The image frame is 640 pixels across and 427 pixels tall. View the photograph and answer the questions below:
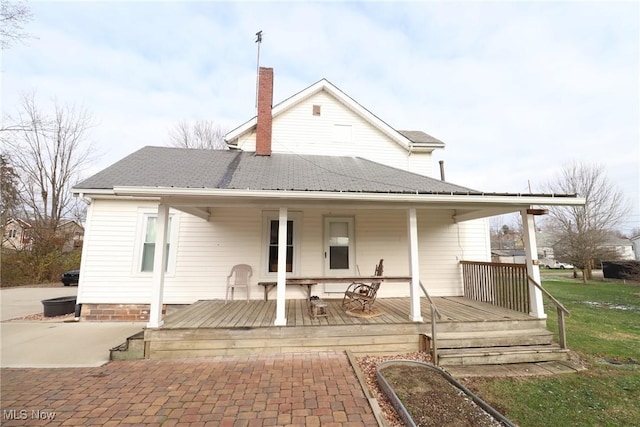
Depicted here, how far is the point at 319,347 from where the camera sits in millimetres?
4441

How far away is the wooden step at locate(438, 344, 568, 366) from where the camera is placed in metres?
4.22

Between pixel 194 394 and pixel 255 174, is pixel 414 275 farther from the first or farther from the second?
pixel 255 174

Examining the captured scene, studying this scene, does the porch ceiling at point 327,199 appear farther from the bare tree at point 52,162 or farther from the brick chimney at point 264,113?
the bare tree at point 52,162

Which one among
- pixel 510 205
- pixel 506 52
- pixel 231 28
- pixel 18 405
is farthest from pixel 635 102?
pixel 18 405

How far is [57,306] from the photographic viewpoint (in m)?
7.13

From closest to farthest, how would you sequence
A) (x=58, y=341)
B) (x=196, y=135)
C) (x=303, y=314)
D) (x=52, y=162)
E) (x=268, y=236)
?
(x=58, y=341)
(x=303, y=314)
(x=268, y=236)
(x=52, y=162)
(x=196, y=135)

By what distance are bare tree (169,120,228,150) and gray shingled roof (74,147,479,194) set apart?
13.2 metres

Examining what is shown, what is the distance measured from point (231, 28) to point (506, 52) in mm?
9809

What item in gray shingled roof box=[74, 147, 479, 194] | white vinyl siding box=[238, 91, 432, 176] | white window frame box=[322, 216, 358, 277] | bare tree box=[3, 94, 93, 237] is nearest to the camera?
gray shingled roof box=[74, 147, 479, 194]

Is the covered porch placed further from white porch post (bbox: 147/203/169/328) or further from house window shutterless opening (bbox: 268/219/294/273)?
house window shutterless opening (bbox: 268/219/294/273)

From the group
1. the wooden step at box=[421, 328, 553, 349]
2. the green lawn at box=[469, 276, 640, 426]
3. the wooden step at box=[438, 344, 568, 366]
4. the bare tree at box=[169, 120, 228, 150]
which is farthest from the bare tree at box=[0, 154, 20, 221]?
the green lawn at box=[469, 276, 640, 426]

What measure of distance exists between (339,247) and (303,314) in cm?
233

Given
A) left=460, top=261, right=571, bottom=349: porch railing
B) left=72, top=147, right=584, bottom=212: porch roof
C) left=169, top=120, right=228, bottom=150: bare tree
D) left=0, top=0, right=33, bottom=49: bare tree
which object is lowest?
left=460, top=261, right=571, bottom=349: porch railing

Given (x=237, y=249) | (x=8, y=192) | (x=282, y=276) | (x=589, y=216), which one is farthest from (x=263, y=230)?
(x=589, y=216)
